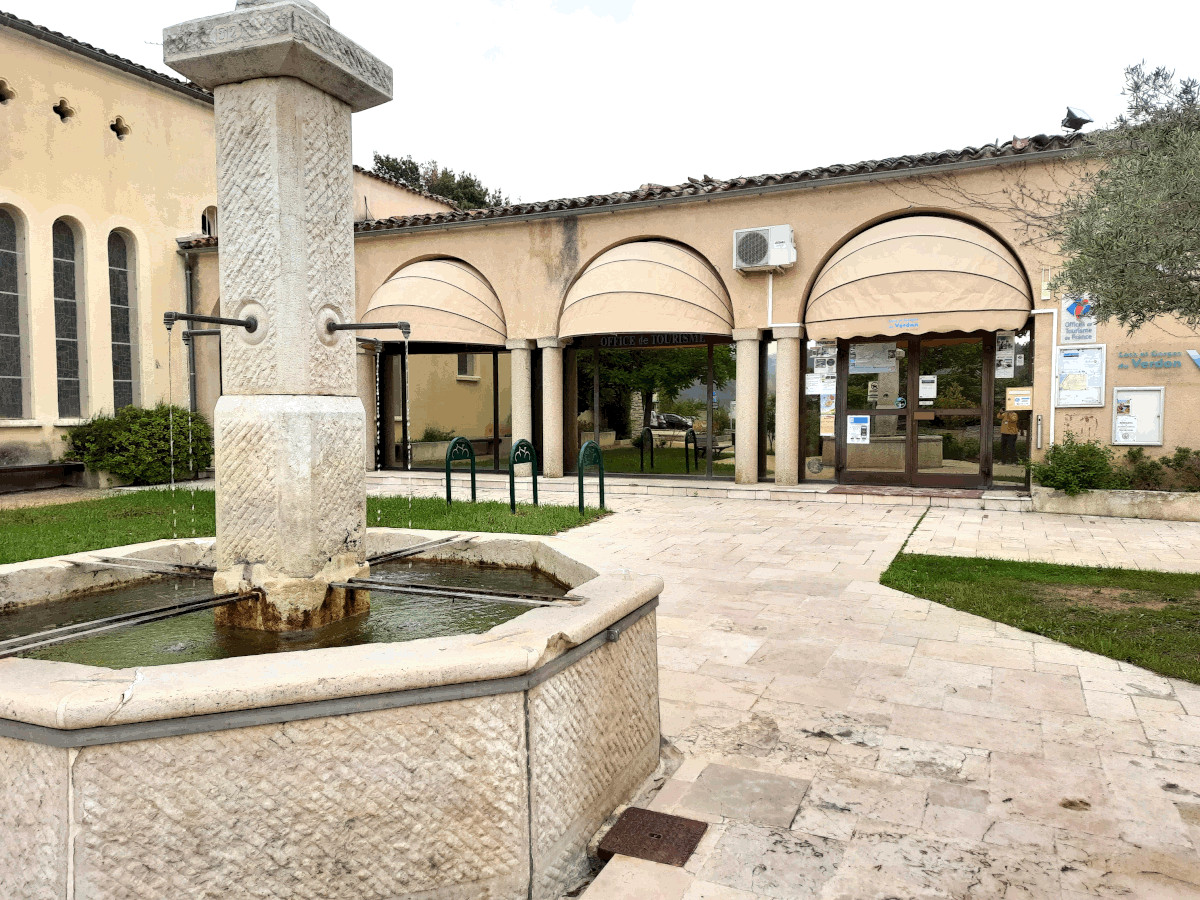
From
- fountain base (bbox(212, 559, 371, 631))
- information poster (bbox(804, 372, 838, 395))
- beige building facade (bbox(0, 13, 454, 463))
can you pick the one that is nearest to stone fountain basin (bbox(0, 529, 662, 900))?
fountain base (bbox(212, 559, 371, 631))

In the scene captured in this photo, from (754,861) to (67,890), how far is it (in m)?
1.94

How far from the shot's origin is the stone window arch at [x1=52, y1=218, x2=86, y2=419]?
47.3 feet

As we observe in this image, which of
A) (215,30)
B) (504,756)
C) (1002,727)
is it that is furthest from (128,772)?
(1002,727)

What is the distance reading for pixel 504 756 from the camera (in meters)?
2.36

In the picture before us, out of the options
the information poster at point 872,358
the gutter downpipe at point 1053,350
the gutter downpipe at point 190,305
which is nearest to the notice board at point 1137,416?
the gutter downpipe at point 1053,350

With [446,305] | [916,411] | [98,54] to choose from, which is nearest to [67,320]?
[98,54]

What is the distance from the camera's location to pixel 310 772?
218 cm

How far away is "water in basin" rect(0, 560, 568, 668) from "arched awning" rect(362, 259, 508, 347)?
32.8 feet

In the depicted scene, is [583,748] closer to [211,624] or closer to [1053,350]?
[211,624]

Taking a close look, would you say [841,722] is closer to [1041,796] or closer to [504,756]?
[1041,796]

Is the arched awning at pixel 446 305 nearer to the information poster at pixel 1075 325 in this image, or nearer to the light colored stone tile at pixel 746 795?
the information poster at pixel 1075 325

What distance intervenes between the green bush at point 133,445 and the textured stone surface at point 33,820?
13250 millimetres

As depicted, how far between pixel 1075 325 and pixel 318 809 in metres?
11.3

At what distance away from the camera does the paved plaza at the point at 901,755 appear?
8.52 feet
